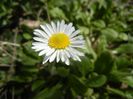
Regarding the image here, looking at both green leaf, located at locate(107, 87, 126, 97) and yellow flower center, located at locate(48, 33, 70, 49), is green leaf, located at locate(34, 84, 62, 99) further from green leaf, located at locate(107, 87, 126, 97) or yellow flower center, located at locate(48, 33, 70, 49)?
yellow flower center, located at locate(48, 33, 70, 49)

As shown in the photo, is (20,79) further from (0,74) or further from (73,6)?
(73,6)

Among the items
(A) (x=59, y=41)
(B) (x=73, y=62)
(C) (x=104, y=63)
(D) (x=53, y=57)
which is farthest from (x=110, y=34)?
(D) (x=53, y=57)

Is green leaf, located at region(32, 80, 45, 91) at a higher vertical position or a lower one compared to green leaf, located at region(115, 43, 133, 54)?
lower

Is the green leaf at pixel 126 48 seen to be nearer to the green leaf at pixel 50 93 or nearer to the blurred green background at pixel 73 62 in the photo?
the blurred green background at pixel 73 62

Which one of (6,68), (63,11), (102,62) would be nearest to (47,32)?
(102,62)

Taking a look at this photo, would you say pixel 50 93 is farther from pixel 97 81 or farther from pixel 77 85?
pixel 97 81

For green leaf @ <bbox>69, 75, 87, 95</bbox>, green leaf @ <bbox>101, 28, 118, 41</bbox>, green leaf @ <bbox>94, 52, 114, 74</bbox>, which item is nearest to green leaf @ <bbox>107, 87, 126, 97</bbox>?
green leaf @ <bbox>94, 52, 114, 74</bbox>

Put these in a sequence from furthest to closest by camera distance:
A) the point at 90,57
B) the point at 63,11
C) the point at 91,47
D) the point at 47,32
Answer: the point at 63,11
the point at 91,47
the point at 90,57
the point at 47,32

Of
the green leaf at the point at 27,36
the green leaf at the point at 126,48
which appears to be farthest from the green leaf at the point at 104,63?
the green leaf at the point at 27,36
